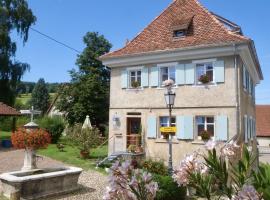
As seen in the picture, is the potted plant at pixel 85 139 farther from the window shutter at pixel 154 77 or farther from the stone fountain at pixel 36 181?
the stone fountain at pixel 36 181

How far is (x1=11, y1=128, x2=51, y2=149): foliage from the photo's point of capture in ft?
38.2

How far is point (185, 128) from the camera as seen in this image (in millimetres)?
16859

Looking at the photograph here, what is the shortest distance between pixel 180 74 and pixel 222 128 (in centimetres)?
364

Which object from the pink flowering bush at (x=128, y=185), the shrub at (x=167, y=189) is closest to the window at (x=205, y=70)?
the shrub at (x=167, y=189)

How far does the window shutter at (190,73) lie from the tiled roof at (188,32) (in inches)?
42.1

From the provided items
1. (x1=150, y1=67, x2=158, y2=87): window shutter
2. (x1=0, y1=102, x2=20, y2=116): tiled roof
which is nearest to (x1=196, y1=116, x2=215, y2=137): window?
(x1=150, y1=67, x2=158, y2=87): window shutter

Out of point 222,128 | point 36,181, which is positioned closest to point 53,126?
point 222,128

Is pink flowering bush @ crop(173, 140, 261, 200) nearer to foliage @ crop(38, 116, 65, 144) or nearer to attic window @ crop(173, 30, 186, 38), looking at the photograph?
attic window @ crop(173, 30, 186, 38)

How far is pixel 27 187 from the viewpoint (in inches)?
400

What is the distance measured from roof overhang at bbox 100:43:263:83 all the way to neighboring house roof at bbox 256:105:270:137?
25.3 meters

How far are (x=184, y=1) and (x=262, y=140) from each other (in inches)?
1146

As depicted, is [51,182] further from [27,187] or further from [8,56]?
[8,56]

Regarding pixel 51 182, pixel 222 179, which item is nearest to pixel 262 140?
pixel 51 182

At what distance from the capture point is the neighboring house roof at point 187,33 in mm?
16734
